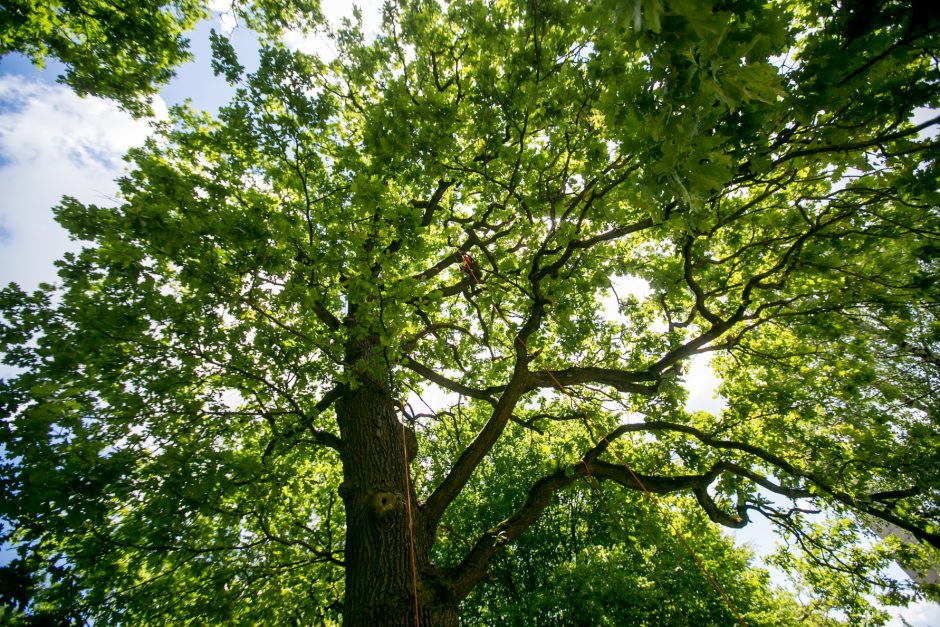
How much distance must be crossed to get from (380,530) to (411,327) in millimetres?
2335

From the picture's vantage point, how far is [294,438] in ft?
17.3

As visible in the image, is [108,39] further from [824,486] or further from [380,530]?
[824,486]

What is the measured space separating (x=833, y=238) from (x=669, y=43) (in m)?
4.90

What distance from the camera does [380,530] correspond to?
3.99 m

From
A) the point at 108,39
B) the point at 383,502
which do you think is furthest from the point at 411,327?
the point at 108,39

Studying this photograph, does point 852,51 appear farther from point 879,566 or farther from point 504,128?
point 879,566

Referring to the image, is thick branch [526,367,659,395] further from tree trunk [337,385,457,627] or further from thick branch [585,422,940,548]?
tree trunk [337,385,457,627]

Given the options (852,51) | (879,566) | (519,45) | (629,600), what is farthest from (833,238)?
(629,600)

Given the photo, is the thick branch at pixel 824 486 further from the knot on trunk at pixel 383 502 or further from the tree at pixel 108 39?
the tree at pixel 108 39

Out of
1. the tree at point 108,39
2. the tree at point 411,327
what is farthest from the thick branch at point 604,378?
the tree at point 108,39

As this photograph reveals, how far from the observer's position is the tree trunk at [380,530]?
356 centimetres

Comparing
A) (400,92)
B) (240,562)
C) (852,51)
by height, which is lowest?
(240,562)

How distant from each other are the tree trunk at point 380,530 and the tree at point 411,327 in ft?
0.09

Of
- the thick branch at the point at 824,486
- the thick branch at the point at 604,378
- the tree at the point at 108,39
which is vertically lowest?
the thick branch at the point at 824,486
